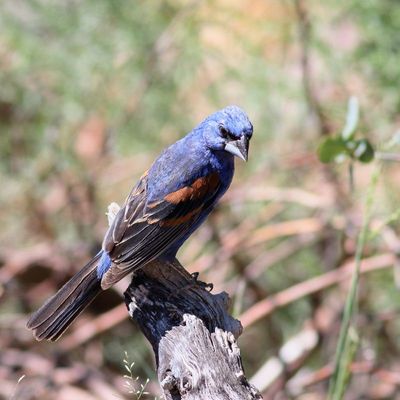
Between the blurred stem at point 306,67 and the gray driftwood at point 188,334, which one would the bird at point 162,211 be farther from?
the blurred stem at point 306,67

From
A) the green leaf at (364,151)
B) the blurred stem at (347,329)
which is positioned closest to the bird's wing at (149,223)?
the green leaf at (364,151)

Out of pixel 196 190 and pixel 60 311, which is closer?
pixel 60 311

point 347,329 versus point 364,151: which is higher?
point 364,151

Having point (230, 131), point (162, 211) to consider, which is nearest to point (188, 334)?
point (162, 211)

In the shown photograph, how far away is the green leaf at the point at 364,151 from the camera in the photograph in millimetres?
3322

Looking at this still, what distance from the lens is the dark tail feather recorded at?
11.1 feet

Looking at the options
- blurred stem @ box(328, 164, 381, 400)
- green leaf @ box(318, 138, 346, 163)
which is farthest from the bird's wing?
blurred stem @ box(328, 164, 381, 400)

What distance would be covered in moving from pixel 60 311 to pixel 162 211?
0.58 meters

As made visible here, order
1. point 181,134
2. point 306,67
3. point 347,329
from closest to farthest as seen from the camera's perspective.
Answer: point 347,329, point 306,67, point 181,134

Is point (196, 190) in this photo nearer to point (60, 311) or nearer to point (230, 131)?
point (230, 131)

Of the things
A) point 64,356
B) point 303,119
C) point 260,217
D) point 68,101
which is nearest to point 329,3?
point 303,119

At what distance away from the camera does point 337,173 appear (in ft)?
18.5

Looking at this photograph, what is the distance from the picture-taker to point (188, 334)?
2.67m

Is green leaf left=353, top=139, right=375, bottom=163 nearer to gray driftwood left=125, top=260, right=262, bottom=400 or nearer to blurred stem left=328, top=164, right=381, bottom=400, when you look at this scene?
blurred stem left=328, top=164, right=381, bottom=400
